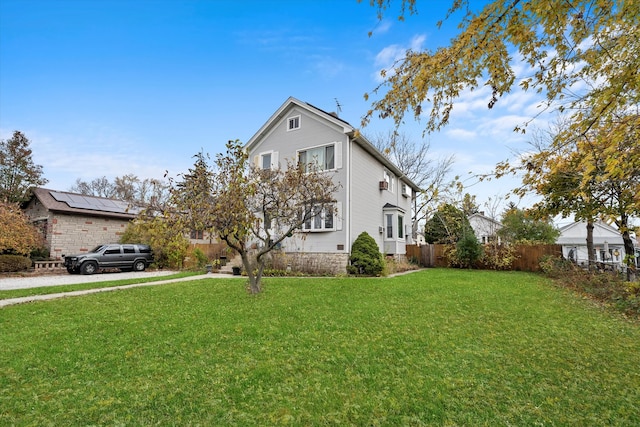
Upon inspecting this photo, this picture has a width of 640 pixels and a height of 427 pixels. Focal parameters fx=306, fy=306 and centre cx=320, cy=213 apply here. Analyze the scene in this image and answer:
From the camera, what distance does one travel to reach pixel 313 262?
14477mm

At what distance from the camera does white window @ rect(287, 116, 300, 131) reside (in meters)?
16.1

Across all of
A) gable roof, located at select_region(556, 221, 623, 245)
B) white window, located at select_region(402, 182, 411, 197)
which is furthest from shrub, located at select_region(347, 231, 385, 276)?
gable roof, located at select_region(556, 221, 623, 245)

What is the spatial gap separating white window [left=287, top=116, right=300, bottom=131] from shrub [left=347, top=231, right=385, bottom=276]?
6.71 m

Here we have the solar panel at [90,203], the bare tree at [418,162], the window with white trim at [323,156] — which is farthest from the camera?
the bare tree at [418,162]

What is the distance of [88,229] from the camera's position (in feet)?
60.5

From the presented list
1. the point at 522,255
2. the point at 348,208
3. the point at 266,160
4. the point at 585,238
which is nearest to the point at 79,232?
the point at 266,160

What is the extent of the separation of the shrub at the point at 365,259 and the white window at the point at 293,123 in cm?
671

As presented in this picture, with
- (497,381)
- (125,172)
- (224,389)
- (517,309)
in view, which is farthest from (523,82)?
(125,172)

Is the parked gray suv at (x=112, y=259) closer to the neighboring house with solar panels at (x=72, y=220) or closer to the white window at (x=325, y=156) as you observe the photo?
the neighboring house with solar panels at (x=72, y=220)

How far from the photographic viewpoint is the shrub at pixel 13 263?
14164mm

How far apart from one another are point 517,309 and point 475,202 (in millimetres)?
16293

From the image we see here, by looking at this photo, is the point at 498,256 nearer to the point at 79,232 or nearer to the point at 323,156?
the point at 323,156

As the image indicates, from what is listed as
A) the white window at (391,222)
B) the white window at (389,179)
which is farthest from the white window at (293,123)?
the white window at (391,222)

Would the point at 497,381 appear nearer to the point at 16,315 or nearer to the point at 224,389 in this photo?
the point at 224,389
